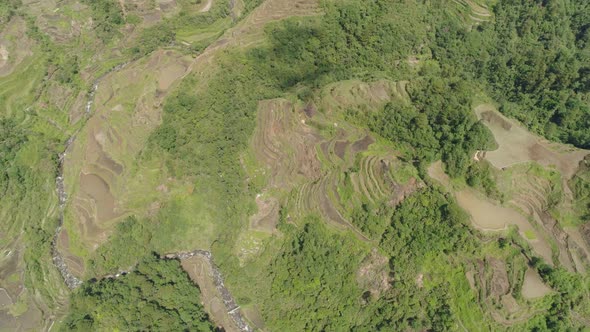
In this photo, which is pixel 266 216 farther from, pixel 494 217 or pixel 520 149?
pixel 520 149

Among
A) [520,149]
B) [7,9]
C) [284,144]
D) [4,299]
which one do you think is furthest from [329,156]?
[7,9]

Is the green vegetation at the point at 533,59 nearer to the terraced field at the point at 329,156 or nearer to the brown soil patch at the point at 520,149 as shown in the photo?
the brown soil patch at the point at 520,149

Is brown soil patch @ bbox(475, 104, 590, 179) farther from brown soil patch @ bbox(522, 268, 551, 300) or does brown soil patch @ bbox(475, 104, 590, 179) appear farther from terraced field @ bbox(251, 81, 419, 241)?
brown soil patch @ bbox(522, 268, 551, 300)

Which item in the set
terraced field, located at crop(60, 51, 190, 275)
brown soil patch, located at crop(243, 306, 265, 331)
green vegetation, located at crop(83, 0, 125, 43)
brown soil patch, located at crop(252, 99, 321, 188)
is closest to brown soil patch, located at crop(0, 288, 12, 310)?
terraced field, located at crop(60, 51, 190, 275)

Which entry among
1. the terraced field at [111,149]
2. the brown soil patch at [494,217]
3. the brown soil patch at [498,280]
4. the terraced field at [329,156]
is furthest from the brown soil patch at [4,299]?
the brown soil patch at [498,280]

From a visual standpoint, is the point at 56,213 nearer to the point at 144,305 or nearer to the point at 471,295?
the point at 144,305

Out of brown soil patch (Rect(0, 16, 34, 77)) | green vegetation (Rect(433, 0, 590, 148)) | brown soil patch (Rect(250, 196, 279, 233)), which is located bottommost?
brown soil patch (Rect(250, 196, 279, 233))
